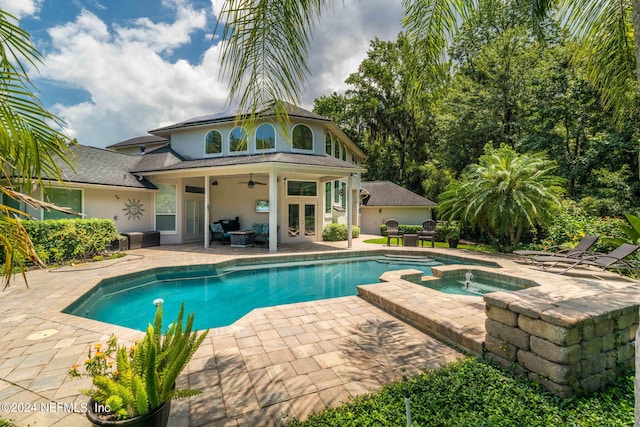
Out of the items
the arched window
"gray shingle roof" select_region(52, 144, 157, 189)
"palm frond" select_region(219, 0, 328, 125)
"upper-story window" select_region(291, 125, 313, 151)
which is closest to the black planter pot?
"palm frond" select_region(219, 0, 328, 125)

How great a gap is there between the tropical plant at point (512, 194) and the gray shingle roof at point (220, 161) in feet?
17.3

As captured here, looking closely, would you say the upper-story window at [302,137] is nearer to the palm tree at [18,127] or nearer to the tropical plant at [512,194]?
the tropical plant at [512,194]

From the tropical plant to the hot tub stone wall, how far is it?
27.3ft

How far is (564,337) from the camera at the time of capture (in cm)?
283

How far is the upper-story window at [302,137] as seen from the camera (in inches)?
559

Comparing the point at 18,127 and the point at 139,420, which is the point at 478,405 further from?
the point at 18,127

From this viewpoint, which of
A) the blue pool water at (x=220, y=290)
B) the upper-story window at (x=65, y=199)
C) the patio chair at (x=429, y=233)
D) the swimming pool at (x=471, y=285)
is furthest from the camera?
the patio chair at (x=429, y=233)

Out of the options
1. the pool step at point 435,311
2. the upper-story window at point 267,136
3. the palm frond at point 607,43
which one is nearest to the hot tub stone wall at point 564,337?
the pool step at point 435,311

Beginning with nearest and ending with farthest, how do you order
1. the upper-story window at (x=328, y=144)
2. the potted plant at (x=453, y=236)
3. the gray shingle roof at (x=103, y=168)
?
the gray shingle roof at (x=103, y=168) < the potted plant at (x=453, y=236) < the upper-story window at (x=328, y=144)

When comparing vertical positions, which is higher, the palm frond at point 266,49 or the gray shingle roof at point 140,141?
the gray shingle roof at point 140,141

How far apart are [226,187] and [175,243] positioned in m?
4.02

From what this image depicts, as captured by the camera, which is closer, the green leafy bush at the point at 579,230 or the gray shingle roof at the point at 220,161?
the green leafy bush at the point at 579,230

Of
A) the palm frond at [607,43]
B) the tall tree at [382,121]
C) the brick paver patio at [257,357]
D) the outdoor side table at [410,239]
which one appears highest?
the tall tree at [382,121]

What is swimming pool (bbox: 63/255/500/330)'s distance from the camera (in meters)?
6.19
